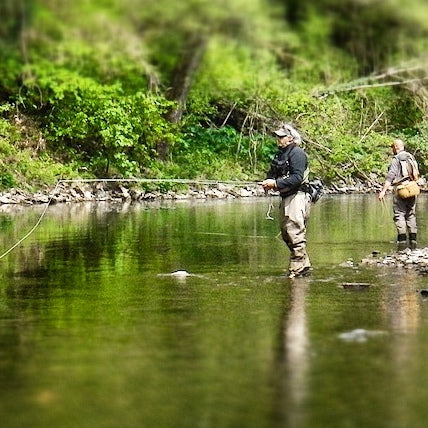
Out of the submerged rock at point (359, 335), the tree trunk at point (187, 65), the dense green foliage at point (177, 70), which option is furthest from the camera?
the tree trunk at point (187, 65)

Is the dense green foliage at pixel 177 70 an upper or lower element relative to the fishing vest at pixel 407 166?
upper

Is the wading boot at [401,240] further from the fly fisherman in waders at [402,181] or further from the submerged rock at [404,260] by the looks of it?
the submerged rock at [404,260]

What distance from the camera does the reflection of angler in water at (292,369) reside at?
575cm

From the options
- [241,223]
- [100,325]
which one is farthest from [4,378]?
[241,223]

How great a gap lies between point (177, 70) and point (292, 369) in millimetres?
11200

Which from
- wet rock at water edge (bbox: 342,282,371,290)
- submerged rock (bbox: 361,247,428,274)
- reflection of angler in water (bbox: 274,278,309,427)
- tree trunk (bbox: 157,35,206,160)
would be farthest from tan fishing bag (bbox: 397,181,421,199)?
reflection of angler in water (bbox: 274,278,309,427)

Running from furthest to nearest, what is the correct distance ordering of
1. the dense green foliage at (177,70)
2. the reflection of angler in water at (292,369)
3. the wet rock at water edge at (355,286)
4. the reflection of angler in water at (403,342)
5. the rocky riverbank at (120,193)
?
the rocky riverbank at (120,193) → the wet rock at water edge at (355,286) → the dense green foliage at (177,70) → the reflection of angler in water at (403,342) → the reflection of angler in water at (292,369)

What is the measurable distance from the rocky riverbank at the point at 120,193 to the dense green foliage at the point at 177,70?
719 millimetres

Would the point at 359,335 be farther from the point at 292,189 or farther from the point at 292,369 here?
the point at 292,189

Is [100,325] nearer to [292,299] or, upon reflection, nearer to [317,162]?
[292,299]

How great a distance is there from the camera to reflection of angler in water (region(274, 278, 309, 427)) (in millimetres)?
5746

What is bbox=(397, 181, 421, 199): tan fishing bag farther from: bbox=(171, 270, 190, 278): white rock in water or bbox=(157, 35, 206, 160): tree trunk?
bbox=(171, 270, 190, 278): white rock in water

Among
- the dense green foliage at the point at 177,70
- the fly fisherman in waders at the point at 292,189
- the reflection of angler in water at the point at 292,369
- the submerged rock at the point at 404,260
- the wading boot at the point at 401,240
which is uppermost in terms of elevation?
the dense green foliage at the point at 177,70

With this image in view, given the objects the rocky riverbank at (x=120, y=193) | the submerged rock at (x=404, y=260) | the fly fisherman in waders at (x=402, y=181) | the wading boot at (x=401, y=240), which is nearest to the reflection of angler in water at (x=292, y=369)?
the submerged rock at (x=404, y=260)
